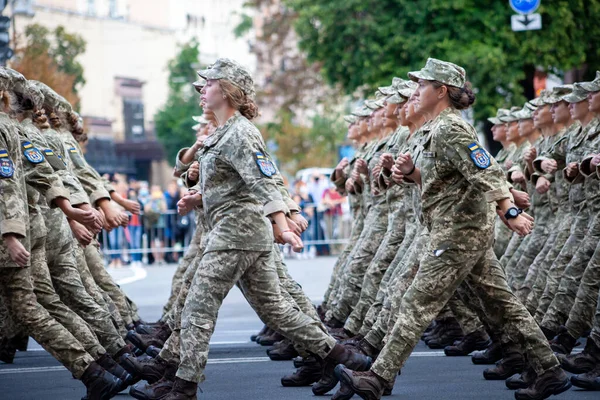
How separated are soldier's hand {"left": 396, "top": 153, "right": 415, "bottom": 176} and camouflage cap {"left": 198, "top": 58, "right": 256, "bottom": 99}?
1028 millimetres

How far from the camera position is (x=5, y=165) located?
806 centimetres

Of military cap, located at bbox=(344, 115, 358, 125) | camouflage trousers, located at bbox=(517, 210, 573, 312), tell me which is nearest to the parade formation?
camouflage trousers, located at bbox=(517, 210, 573, 312)

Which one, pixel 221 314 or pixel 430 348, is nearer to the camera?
pixel 430 348

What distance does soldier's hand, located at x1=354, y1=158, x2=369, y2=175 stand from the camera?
12.7m

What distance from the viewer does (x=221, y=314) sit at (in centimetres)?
1661

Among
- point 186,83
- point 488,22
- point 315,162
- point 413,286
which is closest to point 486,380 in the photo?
point 413,286

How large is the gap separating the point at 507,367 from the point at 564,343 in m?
1.06

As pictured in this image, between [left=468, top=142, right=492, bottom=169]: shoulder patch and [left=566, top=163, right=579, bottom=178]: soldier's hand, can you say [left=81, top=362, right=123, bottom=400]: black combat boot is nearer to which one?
[left=468, top=142, right=492, bottom=169]: shoulder patch

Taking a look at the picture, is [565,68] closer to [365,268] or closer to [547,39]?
[547,39]

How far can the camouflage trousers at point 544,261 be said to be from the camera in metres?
12.0

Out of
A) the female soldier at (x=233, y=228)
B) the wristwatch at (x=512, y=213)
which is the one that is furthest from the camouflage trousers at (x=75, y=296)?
the wristwatch at (x=512, y=213)

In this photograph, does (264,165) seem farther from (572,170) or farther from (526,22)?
(526,22)

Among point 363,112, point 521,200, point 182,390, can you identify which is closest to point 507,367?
point 521,200

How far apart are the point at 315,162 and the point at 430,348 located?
48.8 m
